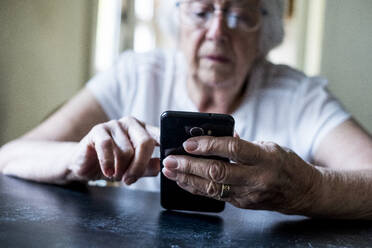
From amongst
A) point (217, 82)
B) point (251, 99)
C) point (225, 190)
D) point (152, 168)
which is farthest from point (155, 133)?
point (251, 99)

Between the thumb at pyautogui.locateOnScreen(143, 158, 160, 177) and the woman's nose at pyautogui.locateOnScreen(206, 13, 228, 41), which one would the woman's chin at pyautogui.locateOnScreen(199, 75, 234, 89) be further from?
the thumb at pyautogui.locateOnScreen(143, 158, 160, 177)

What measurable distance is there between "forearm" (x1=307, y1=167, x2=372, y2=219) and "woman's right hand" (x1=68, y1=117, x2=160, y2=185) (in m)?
0.28

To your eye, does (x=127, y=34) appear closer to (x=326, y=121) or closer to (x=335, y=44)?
(x=335, y=44)

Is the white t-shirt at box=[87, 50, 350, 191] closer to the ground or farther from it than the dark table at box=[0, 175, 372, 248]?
farther from it

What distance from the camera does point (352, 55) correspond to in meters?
2.25

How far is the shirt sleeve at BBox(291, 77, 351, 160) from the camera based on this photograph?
0.95 metres

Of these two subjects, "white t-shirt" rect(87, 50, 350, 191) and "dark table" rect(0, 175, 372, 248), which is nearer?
"dark table" rect(0, 175, 372, 248)

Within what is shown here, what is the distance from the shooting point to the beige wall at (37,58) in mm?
1317

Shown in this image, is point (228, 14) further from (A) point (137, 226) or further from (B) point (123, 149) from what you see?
(A) point (137, 226)

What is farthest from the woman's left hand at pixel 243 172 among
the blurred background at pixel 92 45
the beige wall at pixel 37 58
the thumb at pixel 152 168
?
the beige wall at pixel 37 58

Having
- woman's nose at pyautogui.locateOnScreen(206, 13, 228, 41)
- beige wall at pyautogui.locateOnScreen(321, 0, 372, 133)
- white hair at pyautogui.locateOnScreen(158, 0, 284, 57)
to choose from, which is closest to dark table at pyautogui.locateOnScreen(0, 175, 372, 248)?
woman's nose at pyautogui.locateOnScreen(206, 13, 228, 41)

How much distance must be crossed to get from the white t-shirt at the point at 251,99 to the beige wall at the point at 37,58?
→ 1.39ft

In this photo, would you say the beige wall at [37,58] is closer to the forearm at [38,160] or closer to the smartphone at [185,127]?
the forearm at [38,160]

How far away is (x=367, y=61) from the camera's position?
2.17 m
